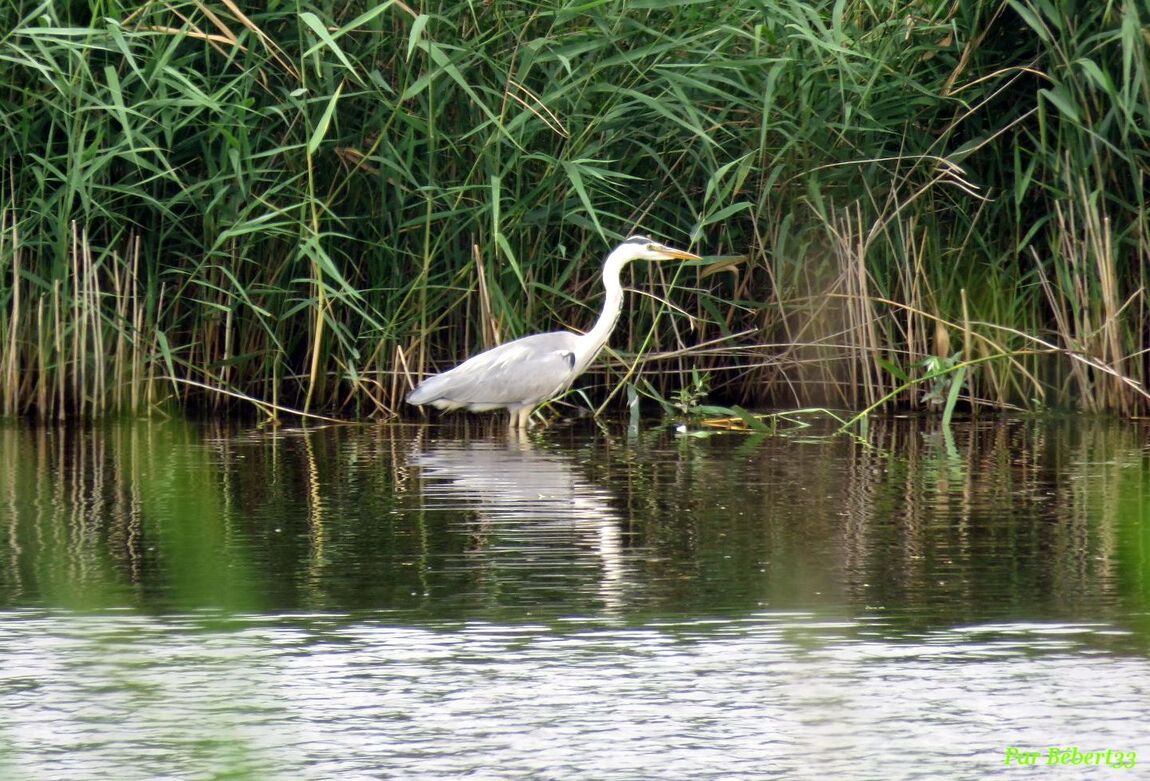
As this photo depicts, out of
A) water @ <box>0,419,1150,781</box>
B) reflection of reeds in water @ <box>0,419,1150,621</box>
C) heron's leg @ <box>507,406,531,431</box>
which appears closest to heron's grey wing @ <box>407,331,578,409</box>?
Answer: reflection of reeds in water @ <box>0,419,1150,621</box>

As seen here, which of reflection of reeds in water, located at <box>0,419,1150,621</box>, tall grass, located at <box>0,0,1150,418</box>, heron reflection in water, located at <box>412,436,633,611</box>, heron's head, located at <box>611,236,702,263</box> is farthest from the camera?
heron's head, located at <box>611,236,702,263</box>

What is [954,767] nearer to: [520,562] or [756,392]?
[520,562]

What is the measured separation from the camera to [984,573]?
16.4 feet

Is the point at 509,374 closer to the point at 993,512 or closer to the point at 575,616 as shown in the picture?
the point at 993,512

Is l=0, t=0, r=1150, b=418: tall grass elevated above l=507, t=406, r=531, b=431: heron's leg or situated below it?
above

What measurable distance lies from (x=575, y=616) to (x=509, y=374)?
419 centimetres

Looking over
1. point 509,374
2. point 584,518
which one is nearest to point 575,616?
point 584,518

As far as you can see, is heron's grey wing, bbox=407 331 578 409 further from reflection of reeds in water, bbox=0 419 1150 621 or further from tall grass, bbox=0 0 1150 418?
tall grass, bbox=0 0 1150 418

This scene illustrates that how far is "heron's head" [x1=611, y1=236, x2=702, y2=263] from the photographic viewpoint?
28.6 ft

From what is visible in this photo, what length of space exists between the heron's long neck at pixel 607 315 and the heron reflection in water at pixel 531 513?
0.52 m

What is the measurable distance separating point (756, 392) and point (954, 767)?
6562mm

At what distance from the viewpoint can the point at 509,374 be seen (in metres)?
8.61

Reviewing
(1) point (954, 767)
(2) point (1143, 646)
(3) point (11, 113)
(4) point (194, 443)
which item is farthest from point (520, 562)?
(3) point (11, 113)

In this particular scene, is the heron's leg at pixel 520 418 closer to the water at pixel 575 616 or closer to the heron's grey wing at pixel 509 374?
the heron's grey wing at pixel 509 374
